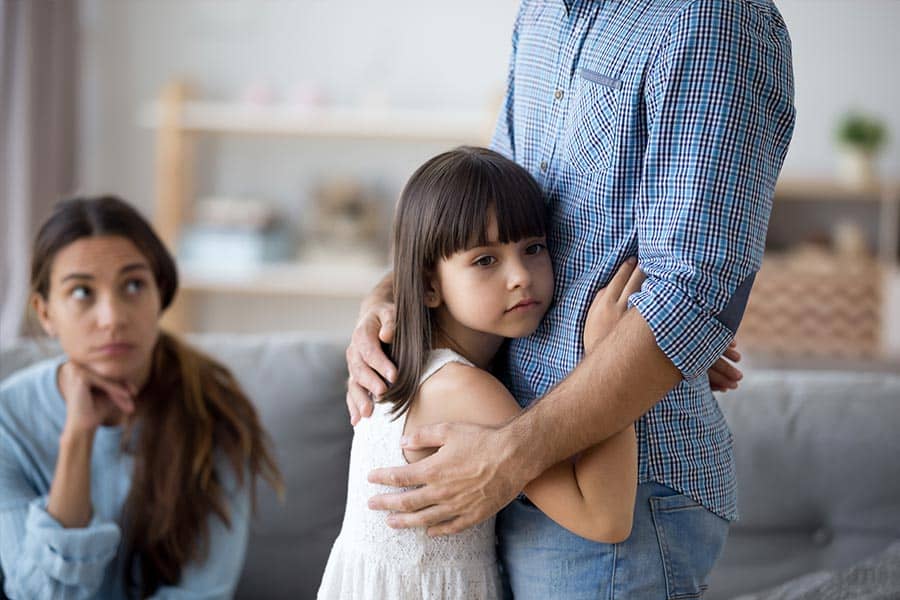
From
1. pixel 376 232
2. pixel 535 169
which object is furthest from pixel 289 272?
pixel 535 169

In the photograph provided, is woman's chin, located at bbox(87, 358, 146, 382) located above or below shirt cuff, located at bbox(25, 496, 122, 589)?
above

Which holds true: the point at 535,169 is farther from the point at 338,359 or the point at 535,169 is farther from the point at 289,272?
the point at 289,272

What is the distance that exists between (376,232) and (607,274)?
137 inches

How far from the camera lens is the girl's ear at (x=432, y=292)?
1.22 m

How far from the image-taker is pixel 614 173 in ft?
3.70

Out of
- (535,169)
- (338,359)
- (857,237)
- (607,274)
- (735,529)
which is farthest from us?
(857,237)

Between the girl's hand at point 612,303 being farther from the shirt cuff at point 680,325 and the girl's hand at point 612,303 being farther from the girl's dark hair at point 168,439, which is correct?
the girl's dark hair at point 168,439

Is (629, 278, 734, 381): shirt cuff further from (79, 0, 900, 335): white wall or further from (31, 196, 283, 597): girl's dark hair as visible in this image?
(79, 0, 900, 335): white wall

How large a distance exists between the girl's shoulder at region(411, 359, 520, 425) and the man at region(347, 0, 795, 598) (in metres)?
0.03

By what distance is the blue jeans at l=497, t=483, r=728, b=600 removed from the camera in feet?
3.69

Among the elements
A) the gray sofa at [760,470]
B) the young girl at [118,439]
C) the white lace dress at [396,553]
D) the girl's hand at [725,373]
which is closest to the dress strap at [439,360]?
the white lace dress at [396,553]

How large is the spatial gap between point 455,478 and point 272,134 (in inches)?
149

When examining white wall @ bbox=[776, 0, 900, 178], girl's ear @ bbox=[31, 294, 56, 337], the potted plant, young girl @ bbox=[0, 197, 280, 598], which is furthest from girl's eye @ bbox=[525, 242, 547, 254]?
white wall @ bbox=[776, 0, 900, 178]

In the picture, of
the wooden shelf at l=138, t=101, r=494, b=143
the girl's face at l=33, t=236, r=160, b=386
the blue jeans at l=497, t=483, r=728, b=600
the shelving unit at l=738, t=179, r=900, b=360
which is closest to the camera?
the blue jeans at l=497, t=483, r=728, b=600
